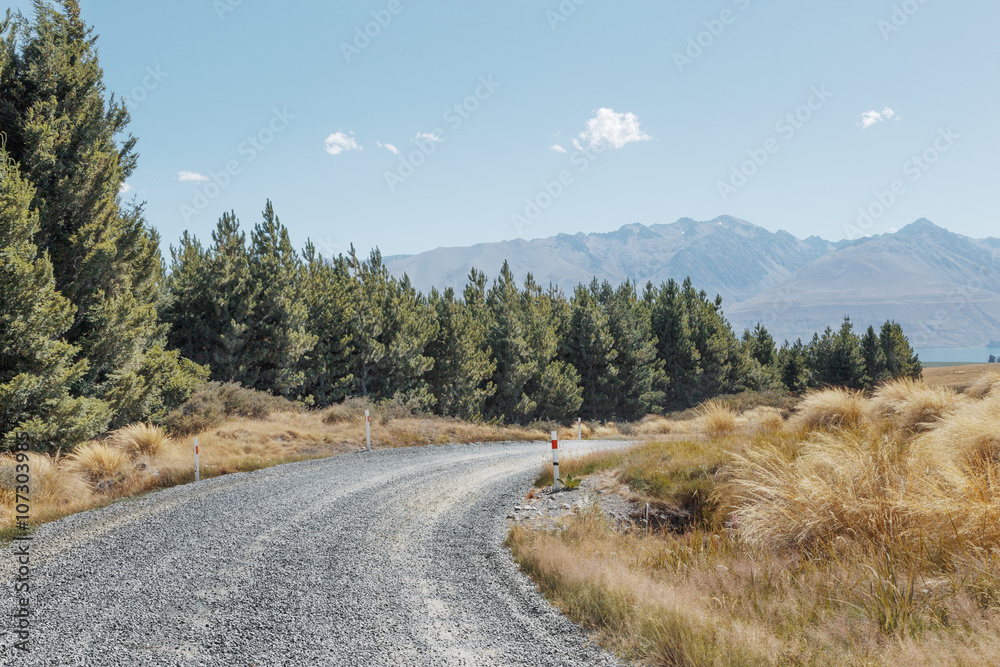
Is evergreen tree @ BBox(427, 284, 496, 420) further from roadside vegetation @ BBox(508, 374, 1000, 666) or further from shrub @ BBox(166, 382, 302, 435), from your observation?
roadside vegetation @ BBox(508, 374, 1000, 666)

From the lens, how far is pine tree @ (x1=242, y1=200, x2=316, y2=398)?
23031 mm

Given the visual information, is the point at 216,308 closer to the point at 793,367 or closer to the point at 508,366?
the point at 508,366

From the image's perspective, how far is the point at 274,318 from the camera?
2367cm

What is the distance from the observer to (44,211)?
12164mm

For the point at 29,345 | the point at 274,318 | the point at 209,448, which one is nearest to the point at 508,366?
the point at 274,318

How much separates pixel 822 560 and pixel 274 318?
22681 millimetres

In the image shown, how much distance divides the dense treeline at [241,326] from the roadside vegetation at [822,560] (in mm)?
10601

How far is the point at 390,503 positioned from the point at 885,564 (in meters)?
6.90

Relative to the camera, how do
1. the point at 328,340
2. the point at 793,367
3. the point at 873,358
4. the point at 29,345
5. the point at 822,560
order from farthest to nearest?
1. the point at 793,367
2. the point at 873,358
3. the point at 328,340
4. the point at 29,345
5. the point at 822,560

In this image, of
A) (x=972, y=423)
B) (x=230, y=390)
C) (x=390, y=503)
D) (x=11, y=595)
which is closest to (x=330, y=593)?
(x=11, y=595)

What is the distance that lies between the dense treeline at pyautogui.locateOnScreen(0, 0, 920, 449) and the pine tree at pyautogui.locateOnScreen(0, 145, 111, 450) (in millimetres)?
33

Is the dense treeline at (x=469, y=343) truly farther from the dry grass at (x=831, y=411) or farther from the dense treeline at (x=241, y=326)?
the dry grass at (x=831, y=411)

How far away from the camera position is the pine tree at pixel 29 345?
391 inches

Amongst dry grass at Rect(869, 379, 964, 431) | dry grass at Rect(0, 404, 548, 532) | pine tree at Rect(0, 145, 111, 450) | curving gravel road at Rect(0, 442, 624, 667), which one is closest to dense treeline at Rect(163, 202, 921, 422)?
dry grass at Rect(0, 404, 548, 532)
